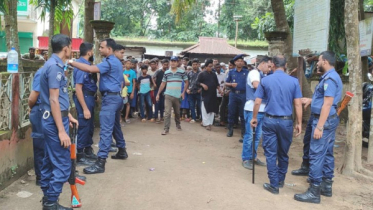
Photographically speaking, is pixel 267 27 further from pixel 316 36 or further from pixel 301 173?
pixel 301 173

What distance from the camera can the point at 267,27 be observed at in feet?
41.2

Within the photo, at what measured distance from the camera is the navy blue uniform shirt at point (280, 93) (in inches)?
172

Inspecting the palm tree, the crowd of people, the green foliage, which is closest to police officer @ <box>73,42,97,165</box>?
the crowd of people

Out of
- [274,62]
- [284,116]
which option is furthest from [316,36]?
[284,116]

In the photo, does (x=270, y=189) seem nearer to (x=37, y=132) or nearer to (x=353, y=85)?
(x=353, y=85)

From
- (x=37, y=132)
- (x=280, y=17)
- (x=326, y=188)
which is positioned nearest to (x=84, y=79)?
(x=37, y=132)

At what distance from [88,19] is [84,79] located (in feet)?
12.7

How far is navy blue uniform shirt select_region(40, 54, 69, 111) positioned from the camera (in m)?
3.23

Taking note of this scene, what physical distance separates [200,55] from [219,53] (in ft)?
4.14

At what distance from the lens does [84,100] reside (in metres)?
5.12

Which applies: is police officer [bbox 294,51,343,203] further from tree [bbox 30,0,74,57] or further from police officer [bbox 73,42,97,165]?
tree [bbox 30,0,74,57]

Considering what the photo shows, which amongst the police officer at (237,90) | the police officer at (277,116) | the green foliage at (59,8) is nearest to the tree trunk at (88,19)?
the green foliage at (59,8)

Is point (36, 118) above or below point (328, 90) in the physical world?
below

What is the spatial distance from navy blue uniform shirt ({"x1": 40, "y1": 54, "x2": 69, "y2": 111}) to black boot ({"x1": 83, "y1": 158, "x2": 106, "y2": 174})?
1.59 metres
